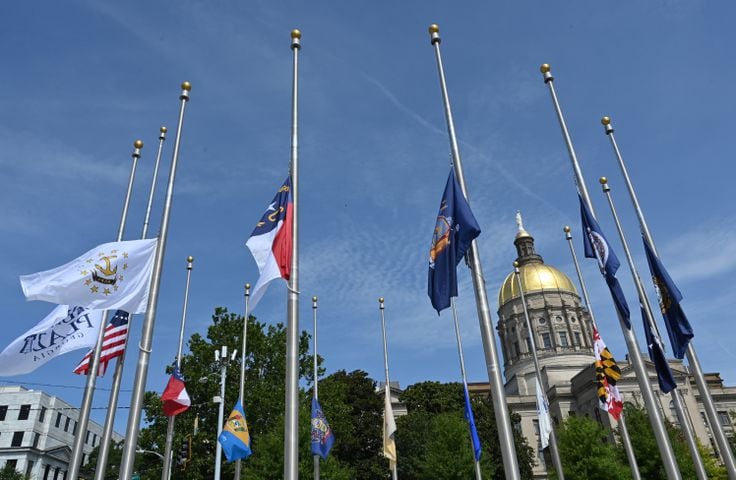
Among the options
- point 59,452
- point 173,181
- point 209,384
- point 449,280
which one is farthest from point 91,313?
point 59,452

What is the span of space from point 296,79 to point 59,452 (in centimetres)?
7622

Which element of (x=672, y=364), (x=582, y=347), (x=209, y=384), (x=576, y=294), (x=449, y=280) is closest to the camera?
(x=449, y=280)

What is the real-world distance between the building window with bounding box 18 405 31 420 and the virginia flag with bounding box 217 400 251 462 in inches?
2426

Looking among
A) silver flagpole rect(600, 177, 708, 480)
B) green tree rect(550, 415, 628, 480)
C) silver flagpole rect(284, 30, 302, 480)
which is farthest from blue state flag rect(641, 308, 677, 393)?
green tree rect(550, 415, 628, 480)

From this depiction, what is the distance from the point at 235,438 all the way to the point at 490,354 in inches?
576

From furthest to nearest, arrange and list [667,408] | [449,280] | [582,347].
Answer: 1. [582,347]
2. [667,408]
3. [449,280]

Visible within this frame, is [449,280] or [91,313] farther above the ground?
[91,313]

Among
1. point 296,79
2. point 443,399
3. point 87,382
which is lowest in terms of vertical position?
point 87,382

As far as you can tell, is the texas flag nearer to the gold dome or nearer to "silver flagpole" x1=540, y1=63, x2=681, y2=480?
"silver flagpole" x1=540, y1=63, x2=681, y2=480

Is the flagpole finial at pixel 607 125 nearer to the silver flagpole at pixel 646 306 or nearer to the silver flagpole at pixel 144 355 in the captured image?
the silver flagpole at pixel 646 306

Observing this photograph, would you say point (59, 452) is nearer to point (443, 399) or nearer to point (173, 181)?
point (443, 399)

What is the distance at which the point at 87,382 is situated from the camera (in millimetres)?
13133

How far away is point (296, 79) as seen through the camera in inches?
550

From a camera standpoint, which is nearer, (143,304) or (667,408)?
(143,304)
